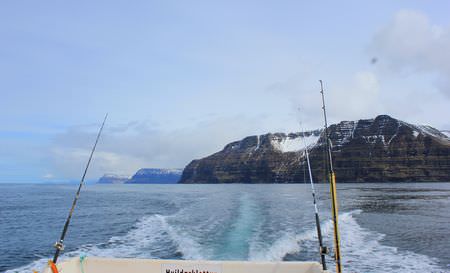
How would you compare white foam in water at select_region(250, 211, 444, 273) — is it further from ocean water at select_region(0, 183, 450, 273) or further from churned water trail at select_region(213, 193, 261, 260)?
churned water trail at select_region(213, 193, 261, 260)

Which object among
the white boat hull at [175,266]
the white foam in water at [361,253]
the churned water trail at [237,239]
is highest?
the white boat hull at [175,266]

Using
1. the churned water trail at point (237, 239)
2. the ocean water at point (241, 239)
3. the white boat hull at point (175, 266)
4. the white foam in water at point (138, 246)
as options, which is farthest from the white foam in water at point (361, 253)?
the white boat hull at point (175, 266)

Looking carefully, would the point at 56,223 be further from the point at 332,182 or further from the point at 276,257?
the point at 332,182

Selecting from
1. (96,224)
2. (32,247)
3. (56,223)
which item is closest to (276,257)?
(32,247)

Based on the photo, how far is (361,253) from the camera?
18.8 m

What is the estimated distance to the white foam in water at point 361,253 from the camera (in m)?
15.9

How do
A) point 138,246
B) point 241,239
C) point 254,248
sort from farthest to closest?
point 241,239 → point 138,246 → point 254,248

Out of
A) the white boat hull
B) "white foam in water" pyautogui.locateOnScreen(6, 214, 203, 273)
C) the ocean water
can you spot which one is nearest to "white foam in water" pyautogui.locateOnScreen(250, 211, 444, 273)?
the ocean water

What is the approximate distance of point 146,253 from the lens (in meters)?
19.4

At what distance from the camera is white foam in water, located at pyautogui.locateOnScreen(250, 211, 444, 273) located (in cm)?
1588

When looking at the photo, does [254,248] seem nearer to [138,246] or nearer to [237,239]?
[237,239]

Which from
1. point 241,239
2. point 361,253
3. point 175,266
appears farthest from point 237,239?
point 175,266

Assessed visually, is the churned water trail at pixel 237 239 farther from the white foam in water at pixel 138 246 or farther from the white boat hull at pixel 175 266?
the white boat hull at pixel 175 266

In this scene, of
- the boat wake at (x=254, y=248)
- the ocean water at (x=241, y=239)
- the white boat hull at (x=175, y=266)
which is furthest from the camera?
the ocean water at (x=241, y=239)
